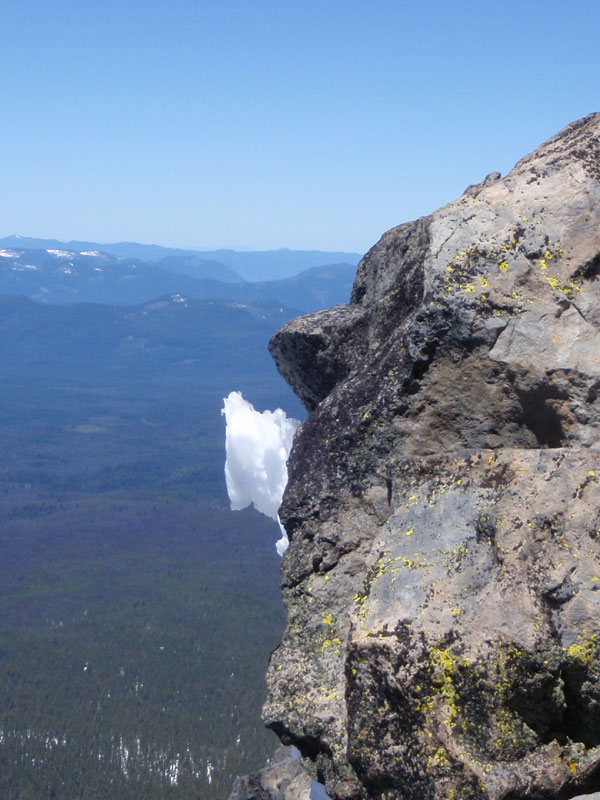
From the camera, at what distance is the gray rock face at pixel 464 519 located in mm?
6059

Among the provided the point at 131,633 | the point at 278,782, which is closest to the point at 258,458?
the point at 278,782

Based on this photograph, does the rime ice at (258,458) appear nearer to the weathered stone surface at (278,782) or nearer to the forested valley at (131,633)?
the weathered stone surface at (278,782)

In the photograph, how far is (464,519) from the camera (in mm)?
6906

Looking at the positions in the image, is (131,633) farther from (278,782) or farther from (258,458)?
(278,782)

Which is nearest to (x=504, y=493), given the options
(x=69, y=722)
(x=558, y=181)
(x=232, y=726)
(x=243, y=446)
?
(x=558, y=181)

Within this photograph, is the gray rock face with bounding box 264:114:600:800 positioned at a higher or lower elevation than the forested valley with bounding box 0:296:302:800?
higher

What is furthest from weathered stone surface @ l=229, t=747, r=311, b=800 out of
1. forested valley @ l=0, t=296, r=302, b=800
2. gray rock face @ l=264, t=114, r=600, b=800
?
forested valley @ l=0, t=296, r=302, b=800

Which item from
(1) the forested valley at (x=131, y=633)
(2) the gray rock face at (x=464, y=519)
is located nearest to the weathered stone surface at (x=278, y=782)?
(2) the gray rock face at (x=464, y=519)

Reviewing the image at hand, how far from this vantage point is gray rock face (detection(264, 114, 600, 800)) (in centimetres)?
606

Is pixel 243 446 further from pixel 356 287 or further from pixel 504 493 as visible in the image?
pixel 504 493

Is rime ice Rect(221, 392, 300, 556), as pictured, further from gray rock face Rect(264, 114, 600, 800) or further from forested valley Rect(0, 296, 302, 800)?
forested valley Rect(0, 296, 302, 800)

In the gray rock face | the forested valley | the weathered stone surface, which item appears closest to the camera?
the gray rock face

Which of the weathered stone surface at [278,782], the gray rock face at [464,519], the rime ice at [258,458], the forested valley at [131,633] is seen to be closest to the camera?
the gray rock face at [464,519]

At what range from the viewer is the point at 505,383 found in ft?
25.8
